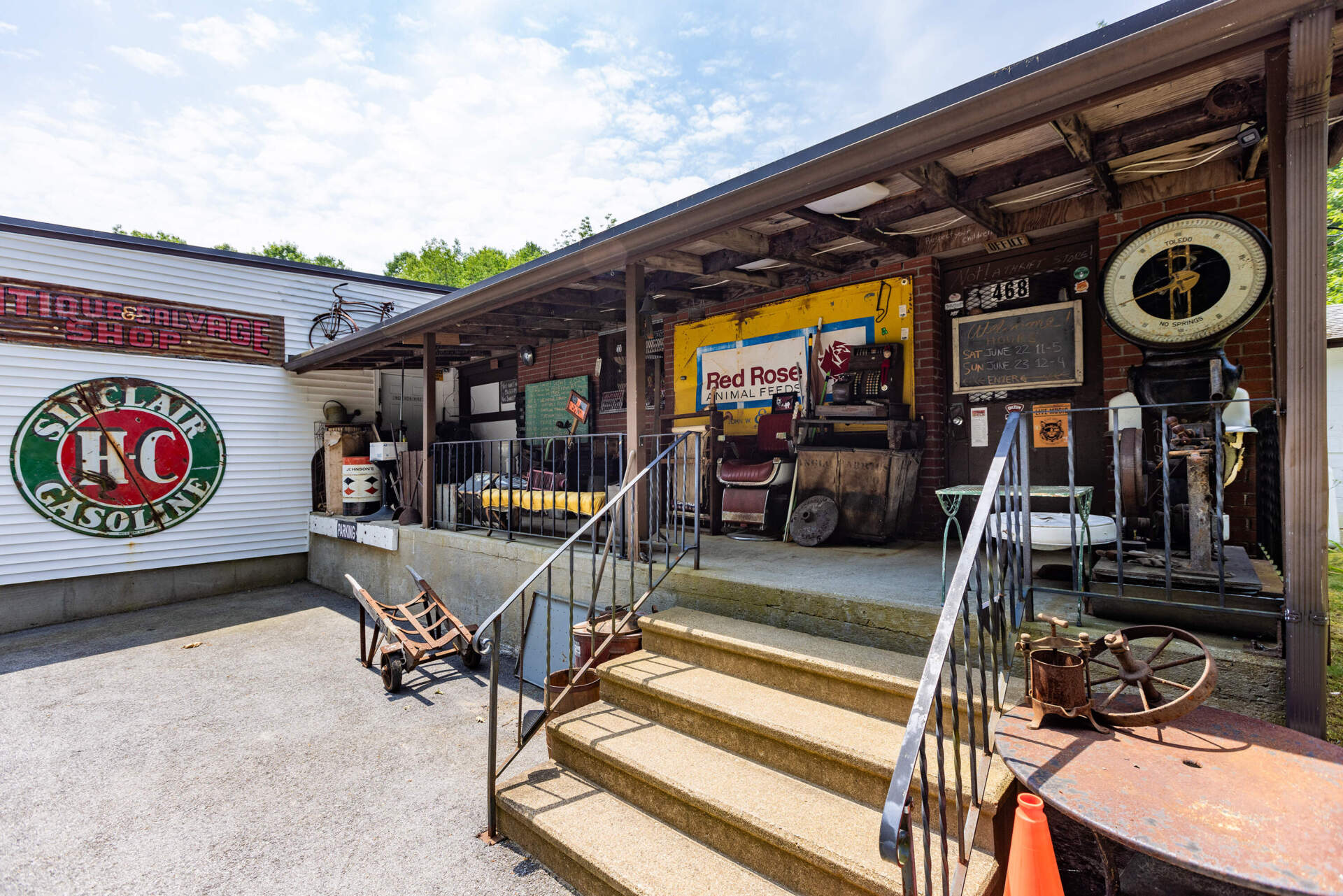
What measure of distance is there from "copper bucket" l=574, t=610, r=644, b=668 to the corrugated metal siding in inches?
276

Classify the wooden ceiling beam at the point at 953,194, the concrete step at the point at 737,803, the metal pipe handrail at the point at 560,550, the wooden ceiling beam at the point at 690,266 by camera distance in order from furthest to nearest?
the wooden ceiling beam at the point at 690,266
the wooden ceiling beam at the point at 953,194
the metal pipe handrail at the point at 560,550
the concrete step at the point at 737,803

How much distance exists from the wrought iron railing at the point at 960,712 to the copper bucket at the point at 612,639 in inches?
65.7

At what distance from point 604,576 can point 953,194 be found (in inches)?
125

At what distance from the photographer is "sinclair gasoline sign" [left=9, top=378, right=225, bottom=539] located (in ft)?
21.9

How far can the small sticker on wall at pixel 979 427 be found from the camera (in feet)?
14.7

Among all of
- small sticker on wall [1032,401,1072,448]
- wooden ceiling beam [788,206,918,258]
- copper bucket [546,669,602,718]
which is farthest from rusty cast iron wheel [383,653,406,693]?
small sticker on wall [1032,401,1072,448]

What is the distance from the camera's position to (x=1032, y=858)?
5.16 ft

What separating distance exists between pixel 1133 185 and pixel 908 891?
4.28m

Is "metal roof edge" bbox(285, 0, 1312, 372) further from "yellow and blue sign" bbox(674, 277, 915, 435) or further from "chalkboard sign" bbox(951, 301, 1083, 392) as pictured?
"chalkboard sign" bbox(951, 301, 1083, 392)

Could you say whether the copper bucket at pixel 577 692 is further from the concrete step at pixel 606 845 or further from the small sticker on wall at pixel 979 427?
the small sticker on wall at pixel 979 427

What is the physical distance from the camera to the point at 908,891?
1.18m

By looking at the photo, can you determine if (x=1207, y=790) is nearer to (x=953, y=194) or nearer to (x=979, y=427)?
(x=953, y=194)

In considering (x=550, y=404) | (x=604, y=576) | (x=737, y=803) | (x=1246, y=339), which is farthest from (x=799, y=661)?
(x=550, y=404)

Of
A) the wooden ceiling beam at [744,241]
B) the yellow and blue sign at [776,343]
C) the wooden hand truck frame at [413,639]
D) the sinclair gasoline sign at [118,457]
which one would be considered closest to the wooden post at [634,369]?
the wooden ceiling beam at [744,241]
